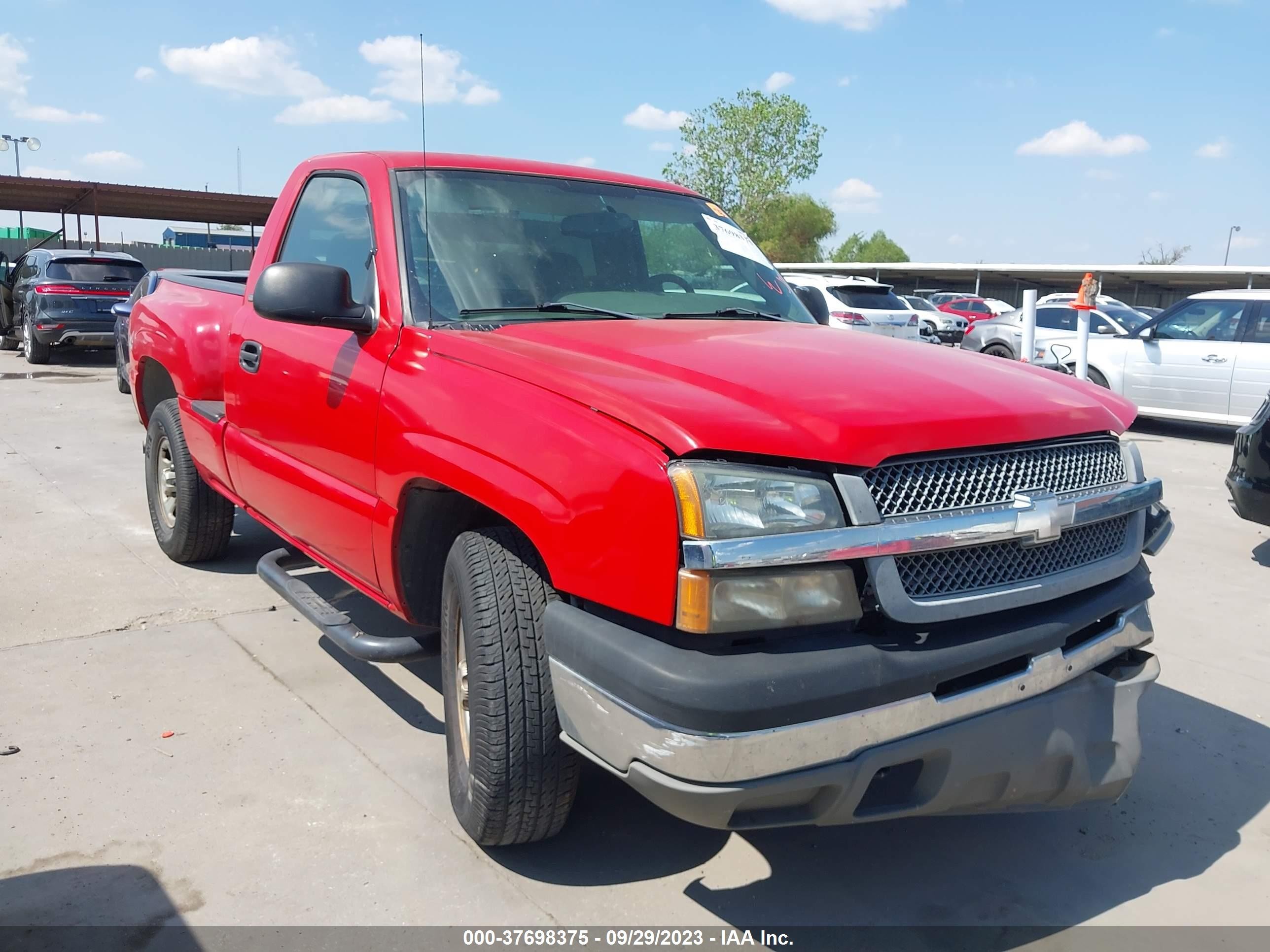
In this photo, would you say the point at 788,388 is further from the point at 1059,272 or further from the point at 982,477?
the point at 1059,272

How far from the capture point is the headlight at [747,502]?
211 centimetres

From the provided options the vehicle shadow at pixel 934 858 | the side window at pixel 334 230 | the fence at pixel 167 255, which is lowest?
the vehicle shadow at pixel 934 858

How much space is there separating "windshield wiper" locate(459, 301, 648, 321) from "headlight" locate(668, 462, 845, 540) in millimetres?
1233

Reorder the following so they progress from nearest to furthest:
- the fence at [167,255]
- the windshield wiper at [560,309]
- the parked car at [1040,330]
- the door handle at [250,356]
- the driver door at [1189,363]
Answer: the windshield wiper at [560,309], the door handle at [250,356], the driver door at [1189,363], the parked car at [1040,330], the fence at [167,255]

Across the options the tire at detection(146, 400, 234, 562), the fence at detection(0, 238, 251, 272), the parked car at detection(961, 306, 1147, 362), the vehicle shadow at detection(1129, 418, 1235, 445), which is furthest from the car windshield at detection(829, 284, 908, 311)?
the fence at detection(0, 238, 251, 272)

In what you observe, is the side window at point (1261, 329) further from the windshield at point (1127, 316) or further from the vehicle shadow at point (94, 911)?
the vehicle shadow at point (94, 911)

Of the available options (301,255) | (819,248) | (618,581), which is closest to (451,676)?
(618,581)

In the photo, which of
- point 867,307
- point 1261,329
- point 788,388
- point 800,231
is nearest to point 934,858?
point 788,388

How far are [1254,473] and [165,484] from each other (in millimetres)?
5992

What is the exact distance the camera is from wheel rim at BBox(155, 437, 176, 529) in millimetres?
5438

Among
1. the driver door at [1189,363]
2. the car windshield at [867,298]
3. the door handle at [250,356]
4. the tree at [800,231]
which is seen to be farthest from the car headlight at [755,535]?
the tree at [800,231]

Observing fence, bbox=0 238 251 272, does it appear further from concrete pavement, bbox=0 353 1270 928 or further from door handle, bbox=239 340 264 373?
concrete pavement, bbox=0 353 1270 928

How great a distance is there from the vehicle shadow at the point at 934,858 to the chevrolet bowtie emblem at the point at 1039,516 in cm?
→ 103

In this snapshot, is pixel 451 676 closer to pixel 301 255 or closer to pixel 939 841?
pixel 939 841
